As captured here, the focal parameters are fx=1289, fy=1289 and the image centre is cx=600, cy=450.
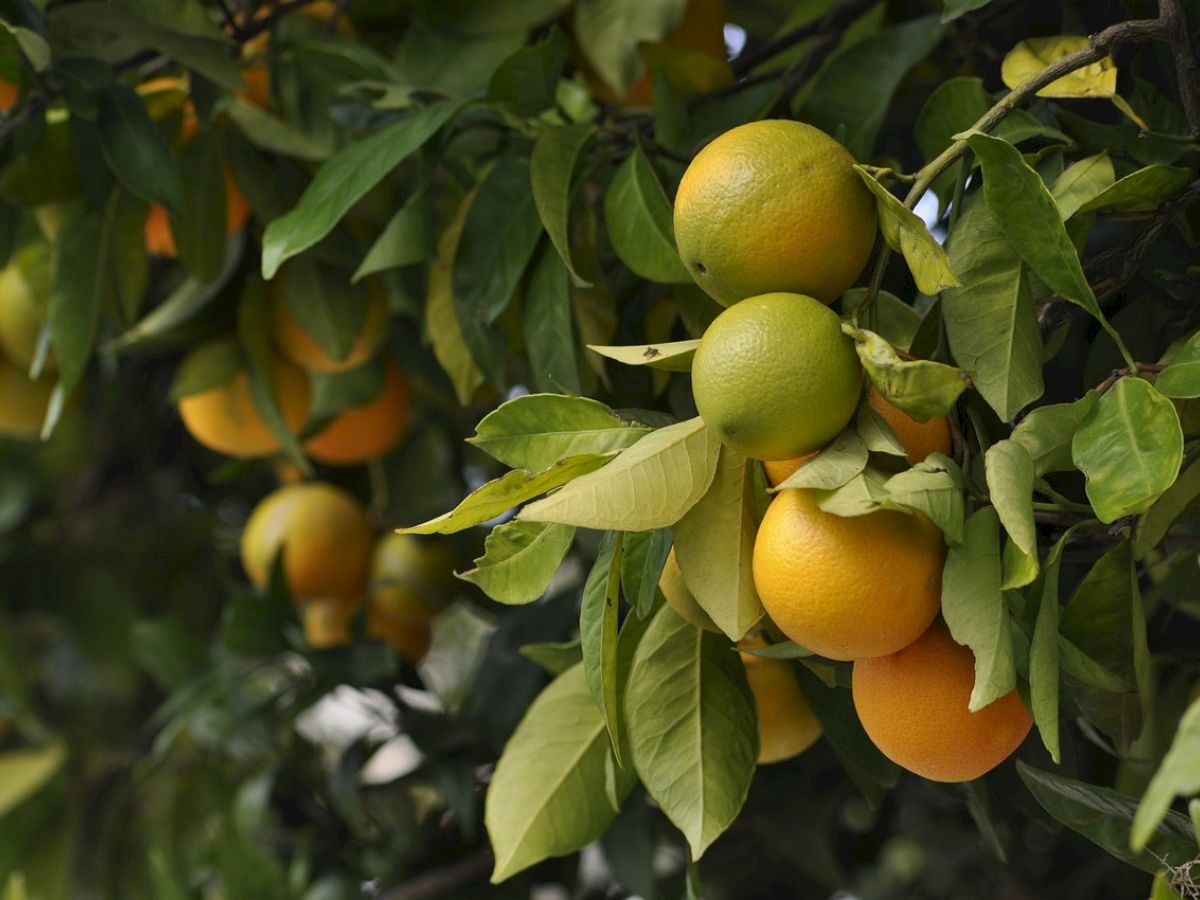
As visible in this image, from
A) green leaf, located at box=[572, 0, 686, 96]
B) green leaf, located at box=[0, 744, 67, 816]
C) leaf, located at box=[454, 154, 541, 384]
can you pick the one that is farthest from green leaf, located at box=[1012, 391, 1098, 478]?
green leaf, located at box=[0, 744, 67, 816]

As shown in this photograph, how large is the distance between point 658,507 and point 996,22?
50 cm

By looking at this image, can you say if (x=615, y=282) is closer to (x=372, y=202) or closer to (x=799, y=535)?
(x=372, y=202)

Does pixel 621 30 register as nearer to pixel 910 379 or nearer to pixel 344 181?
pixel 344 181

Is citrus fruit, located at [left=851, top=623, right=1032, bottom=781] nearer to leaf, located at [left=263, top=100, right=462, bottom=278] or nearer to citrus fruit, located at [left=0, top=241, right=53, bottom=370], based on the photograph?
leaf, located at [left=263, top=100, right=462, bottom=278]

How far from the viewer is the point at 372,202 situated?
3.00 feet

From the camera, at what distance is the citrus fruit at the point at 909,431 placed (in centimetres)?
52

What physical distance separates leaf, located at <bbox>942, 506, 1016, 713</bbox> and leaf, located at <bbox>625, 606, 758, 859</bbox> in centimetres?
15

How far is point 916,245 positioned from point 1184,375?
0.36ft

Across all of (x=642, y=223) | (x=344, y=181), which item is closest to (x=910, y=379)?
(x=642, y=223)

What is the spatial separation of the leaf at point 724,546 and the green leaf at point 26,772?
0.94 metres

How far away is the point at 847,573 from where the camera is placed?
47 centimetres

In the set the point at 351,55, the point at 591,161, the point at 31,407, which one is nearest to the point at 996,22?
the point at 591,161

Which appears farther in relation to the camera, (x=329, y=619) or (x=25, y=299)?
(x=329, y=619)

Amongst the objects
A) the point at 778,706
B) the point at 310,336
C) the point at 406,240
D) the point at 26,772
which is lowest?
the point at 26,772
